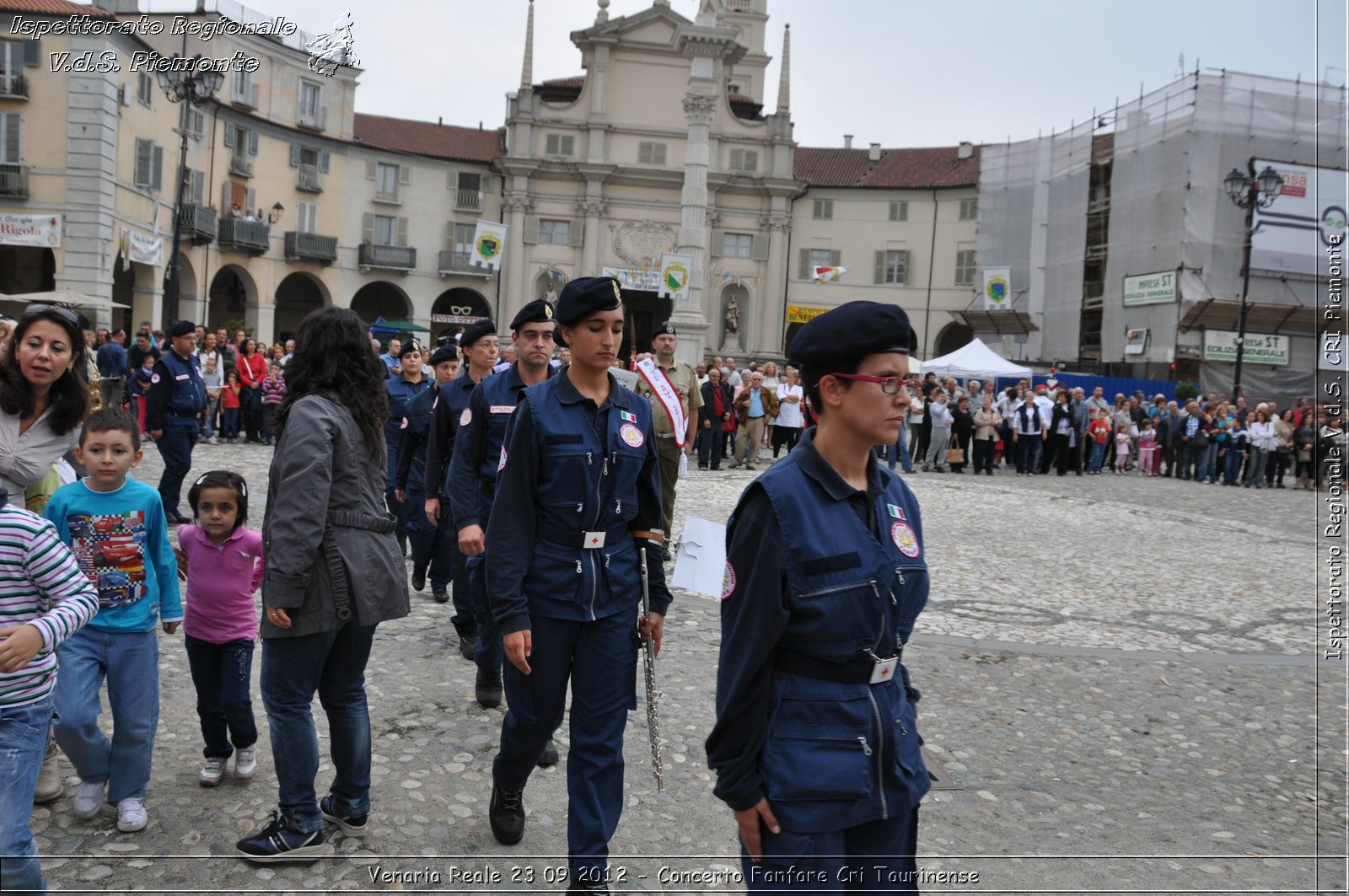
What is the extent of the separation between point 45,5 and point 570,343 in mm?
36802

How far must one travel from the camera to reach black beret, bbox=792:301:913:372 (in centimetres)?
259

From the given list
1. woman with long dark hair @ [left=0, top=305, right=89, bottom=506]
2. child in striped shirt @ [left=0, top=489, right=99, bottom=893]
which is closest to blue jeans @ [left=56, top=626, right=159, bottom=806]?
woman with long dark hair @ [left=0, top=305, right=89, bottom=506]

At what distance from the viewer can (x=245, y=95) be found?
47312 millimetres

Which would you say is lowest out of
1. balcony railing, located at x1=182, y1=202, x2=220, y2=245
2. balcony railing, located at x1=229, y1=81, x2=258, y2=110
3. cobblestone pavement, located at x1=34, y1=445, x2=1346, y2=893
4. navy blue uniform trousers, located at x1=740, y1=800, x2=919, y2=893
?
cobblestone pavement, located at x1=34, y1=445, x2=1346, y2=893

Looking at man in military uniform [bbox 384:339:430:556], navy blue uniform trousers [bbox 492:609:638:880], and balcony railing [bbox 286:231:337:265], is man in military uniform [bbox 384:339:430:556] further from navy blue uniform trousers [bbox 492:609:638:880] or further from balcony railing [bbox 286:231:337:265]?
balcony railing [bbox 286:231:337:265]

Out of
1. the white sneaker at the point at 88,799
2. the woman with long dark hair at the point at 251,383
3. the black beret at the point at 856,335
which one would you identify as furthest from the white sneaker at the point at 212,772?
the woman with long dark hair at the point at 251,383

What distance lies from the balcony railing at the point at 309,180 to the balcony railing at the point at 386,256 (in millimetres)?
3445

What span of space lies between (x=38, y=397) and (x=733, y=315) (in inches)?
2076

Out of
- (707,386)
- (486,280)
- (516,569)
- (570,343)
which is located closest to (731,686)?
Answer: (516,569)

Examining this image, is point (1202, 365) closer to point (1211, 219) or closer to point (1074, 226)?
point (1211, 219)

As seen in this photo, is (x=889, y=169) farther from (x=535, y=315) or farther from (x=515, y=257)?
(x=535, y=315)

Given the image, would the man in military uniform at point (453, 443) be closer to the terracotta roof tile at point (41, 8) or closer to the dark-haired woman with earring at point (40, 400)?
the dark-haired woman with earring at point (40, 400)

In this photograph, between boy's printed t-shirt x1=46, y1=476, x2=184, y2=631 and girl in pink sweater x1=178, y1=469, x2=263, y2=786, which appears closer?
boy's printed t-shirt x1=46, y1=476, x2=184, y2=631

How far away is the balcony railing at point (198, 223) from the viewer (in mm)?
41719
